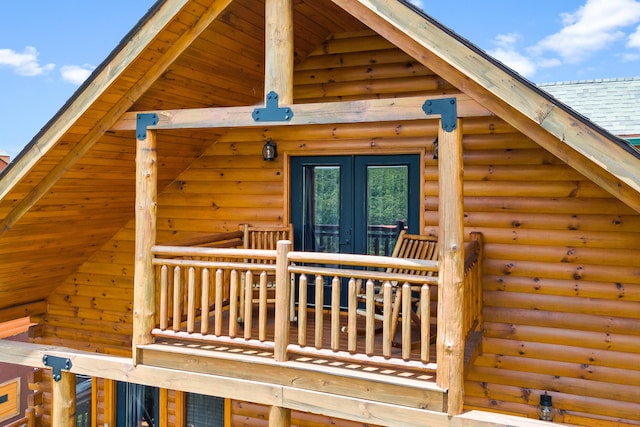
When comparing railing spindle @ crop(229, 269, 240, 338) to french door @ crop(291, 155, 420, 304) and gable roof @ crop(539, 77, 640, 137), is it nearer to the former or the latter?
french door @ crop(291, 155, 420, 304)

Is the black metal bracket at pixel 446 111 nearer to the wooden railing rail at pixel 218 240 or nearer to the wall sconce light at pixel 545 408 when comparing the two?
the wooden railing rail at pixel 218 240

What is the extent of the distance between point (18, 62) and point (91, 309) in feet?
570

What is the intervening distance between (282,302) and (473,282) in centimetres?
185

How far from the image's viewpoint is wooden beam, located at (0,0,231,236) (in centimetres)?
455

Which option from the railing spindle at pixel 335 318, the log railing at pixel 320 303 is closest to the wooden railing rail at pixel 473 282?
the log railing at pixel 320 303

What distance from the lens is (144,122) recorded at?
188 inches

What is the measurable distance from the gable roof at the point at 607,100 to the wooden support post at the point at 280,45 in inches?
185

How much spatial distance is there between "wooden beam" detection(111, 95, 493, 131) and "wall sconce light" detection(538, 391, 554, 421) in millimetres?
3044

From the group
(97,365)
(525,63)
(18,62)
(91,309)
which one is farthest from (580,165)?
(18,62)

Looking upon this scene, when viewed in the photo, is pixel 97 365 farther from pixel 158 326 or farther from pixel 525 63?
pixel 525 63

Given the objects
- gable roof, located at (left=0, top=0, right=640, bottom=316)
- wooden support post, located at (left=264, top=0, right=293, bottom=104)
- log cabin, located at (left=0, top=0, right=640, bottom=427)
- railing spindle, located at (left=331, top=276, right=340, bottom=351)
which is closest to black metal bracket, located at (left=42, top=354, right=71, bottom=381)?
log cabin, located at (left=0, top=0, right=640, bottom=427)

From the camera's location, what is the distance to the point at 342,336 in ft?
17.0

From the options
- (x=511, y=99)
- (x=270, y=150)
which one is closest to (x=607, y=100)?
(x=270, y=150)

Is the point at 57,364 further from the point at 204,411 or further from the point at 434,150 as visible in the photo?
the point at 434,150
